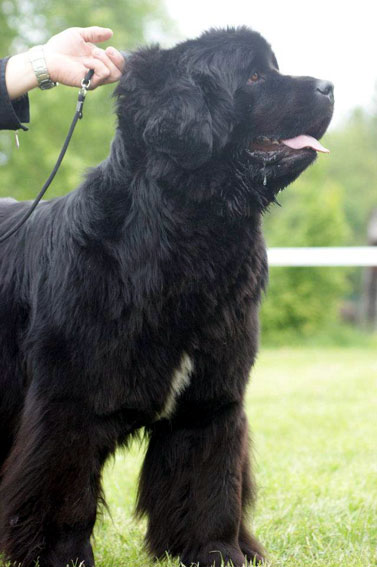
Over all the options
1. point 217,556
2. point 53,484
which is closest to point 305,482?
point 217,556

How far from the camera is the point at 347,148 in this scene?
37.6m

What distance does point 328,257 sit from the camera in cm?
902

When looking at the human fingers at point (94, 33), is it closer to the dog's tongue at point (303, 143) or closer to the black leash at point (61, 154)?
the black leash at point (61, 154)

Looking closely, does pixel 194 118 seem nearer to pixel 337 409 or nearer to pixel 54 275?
pixel 54 275

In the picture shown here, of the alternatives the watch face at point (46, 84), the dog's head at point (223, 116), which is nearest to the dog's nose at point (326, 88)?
the dog's head at point (223, 116)

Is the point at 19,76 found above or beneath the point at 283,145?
above

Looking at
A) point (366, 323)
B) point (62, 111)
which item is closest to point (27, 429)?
point (62, 111)

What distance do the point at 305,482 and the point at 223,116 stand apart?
2.22 metres

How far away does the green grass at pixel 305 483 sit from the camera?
2951 millimetres

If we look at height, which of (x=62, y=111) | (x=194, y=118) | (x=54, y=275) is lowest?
(x=54, y=275)

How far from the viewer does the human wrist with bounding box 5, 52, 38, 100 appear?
9.21 feet

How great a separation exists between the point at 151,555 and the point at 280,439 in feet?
8.42

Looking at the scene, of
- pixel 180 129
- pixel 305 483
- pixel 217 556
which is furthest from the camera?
pixel 305 483

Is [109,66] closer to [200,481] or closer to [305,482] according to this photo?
[200,481]
